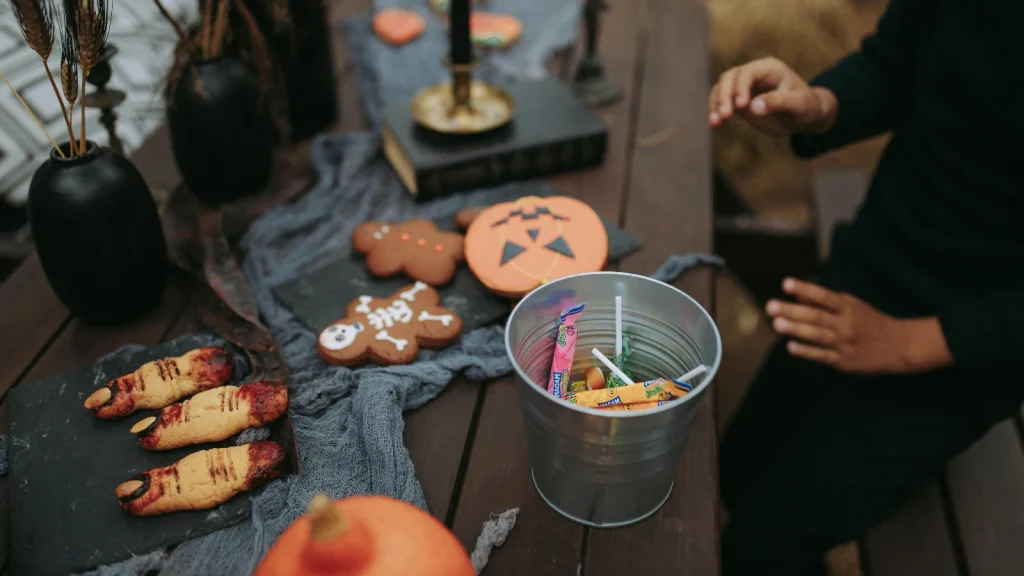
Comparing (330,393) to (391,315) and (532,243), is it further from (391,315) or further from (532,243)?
(532,243)

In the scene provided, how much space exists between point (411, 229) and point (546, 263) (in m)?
0.18

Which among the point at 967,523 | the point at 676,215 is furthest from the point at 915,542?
the point at 676,215

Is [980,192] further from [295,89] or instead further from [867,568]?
[295,89]

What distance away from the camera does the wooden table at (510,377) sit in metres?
0.56

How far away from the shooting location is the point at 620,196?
3.18 feet

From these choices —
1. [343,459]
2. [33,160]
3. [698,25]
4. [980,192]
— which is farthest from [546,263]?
[33,160]

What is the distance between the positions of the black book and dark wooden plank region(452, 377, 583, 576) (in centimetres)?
37

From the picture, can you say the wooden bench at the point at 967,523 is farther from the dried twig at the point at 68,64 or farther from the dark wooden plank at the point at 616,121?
Answer: the dried twig at the point at 68,64

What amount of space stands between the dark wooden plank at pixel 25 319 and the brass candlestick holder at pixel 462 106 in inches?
19.8

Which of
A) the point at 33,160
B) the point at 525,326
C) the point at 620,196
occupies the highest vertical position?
the point at 525,326

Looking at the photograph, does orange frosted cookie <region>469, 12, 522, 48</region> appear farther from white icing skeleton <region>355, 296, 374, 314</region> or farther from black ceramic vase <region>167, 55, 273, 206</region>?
white icing skeleton <region>355, 296, 374, 314</region>

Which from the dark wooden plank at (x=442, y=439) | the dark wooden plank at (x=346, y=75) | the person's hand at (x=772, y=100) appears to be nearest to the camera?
the dark wooden plank at (x=442, y=439)

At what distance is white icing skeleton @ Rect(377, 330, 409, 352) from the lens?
0.70m

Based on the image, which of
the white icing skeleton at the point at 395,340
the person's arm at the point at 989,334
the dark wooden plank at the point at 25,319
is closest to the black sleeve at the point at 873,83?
the person's arm at the point at 989,334
